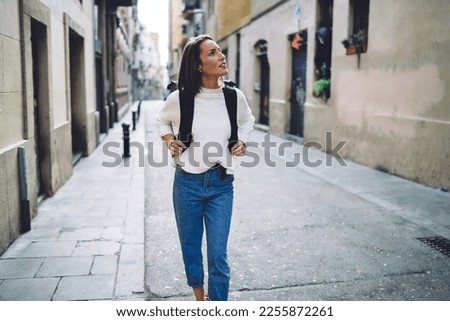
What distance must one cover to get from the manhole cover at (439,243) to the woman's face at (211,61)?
10.7ft

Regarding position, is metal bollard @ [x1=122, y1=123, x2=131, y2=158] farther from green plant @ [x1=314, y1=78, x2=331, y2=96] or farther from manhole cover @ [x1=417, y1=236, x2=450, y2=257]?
manhole cover @ [x1=417, y1=236, x2=450, y2=257]

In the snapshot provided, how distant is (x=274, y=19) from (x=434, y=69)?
9.09 metres

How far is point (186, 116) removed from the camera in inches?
116

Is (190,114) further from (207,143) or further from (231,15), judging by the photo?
(231,15)

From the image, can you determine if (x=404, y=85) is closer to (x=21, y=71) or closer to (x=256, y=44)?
(x=21, y=71)

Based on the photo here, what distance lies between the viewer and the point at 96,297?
359cm

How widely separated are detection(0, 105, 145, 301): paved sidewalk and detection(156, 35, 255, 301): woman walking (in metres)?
0.99

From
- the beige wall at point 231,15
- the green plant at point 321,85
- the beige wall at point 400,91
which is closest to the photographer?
the beige wall at point 400,91

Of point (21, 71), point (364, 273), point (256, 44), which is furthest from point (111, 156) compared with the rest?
point (256, 44)

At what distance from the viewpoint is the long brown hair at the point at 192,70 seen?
9.69ft

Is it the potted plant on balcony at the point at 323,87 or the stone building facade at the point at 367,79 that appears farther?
the potted plant on balcony at the point at 323,87

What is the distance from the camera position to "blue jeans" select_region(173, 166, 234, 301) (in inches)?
119

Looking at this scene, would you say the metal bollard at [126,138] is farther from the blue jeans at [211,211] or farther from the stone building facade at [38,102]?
the blue jeans at [211,211]

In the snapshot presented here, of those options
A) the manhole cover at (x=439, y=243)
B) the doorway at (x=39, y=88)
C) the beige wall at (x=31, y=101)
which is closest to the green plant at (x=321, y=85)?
the beige wall at (x=31, y=101)
